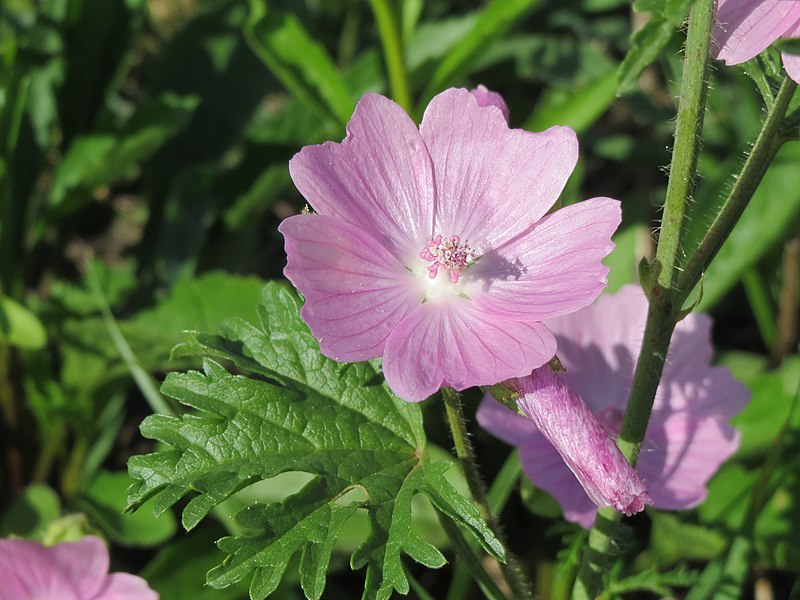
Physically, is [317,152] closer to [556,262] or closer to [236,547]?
[556,262]

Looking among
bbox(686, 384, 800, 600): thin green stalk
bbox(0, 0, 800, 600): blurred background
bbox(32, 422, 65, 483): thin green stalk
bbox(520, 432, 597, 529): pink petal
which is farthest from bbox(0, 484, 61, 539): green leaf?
bbox(686, 384, 800, 600): thin green stalk

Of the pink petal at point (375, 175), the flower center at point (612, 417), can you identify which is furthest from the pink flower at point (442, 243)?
the flower center at point (612, 417)

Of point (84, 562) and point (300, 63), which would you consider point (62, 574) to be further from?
point (300, 63)

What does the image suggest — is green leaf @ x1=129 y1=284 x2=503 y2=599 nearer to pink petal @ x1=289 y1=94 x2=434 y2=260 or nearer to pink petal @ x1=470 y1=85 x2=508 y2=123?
pink petal @ x1=289 y1=94 x2=434 y2=260

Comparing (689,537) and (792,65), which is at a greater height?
(792,65)

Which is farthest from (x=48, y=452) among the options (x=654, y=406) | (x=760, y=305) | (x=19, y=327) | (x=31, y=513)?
(x=760, y=305)

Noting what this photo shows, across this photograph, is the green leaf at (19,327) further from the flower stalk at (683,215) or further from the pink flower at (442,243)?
the flower stalk at (683,215)

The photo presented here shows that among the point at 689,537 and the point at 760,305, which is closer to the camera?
the point at 689,537
